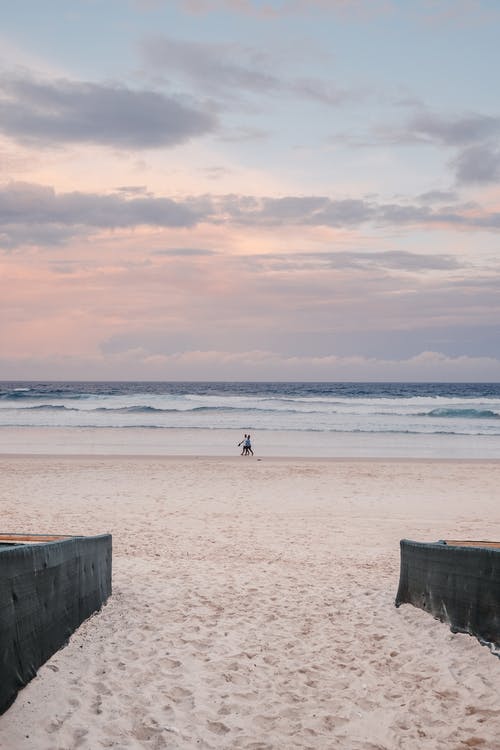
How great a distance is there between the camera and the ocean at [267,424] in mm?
27828

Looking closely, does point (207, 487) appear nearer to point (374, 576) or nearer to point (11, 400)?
point (374, 576)

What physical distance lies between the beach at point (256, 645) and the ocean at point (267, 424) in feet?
43.6

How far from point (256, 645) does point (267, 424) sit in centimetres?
3316

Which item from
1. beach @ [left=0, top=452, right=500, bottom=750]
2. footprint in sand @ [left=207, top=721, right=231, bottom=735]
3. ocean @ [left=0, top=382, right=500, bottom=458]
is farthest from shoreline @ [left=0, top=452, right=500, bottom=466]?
footprint in sand @ [left=207, top=721, right=231, bottom=735]

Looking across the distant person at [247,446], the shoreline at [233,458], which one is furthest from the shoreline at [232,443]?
the shoreline at [233,458]

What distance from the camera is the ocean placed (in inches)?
1096

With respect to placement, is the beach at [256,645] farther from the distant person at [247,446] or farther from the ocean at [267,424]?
the ocean at [267,424]

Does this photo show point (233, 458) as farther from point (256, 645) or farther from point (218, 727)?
point (218, 727)

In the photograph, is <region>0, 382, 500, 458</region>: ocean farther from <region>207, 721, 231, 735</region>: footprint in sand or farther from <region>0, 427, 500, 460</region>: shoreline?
<region>207, 721, 231, 735</region>: footprint in sand

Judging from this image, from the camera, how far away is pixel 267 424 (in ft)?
128

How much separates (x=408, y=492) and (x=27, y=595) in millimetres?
13182

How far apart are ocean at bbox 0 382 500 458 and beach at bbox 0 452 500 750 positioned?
13.3 metres

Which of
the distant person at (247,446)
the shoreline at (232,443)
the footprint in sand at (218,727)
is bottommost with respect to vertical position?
the shoreline at (232,443)

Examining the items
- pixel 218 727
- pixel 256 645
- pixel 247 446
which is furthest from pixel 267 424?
pixel 218 727
